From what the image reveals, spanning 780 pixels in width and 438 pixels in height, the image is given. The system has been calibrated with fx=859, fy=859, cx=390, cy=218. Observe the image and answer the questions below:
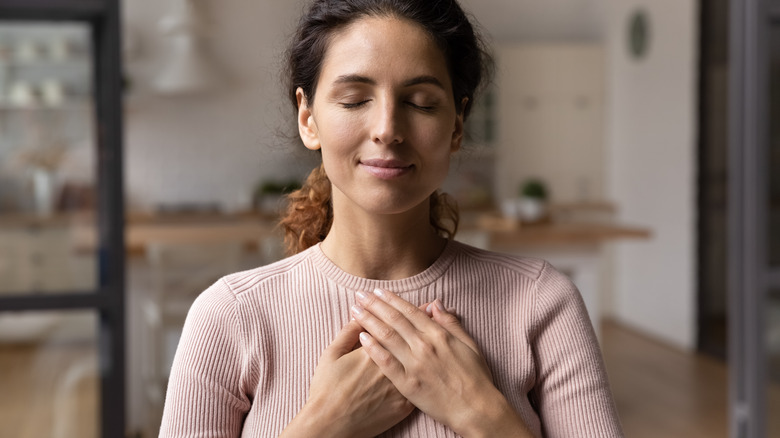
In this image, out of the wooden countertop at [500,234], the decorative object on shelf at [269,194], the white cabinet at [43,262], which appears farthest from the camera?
the decorative object on shelf at [269,194]

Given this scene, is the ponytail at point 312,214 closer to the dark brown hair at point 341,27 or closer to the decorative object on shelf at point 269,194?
the dark brown hair at point 341,27

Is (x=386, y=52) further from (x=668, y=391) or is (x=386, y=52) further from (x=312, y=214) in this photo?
(x=668, y=391)

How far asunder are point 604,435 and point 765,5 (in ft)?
7.06

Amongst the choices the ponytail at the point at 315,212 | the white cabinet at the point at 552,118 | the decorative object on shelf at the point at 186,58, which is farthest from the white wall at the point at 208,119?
the ponytail at the point at 315,212

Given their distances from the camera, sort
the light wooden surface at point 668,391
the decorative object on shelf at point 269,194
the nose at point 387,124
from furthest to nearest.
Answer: the decorative object on shelf at point 269,194 → the light wooden surface at point 668,391 → the nose at point 387,124

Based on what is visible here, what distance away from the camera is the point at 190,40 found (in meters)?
6.61

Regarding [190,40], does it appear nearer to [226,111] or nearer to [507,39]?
[226,111]

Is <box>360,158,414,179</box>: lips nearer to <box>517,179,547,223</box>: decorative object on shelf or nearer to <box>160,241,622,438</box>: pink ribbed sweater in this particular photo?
<box>160,241,622,438</box>: pink ribbed sweater

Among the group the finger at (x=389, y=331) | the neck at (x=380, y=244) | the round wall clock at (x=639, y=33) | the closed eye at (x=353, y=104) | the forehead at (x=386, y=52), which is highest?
the round wall clock at (x=639, y=33)

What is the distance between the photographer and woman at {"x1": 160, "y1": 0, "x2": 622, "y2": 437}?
0.88 metres

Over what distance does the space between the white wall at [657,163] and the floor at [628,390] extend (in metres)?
0.30

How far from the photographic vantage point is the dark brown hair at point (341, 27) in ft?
2.94

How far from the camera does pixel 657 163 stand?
618 cm

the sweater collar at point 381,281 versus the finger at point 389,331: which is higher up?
the sweater collar at point 381,281
